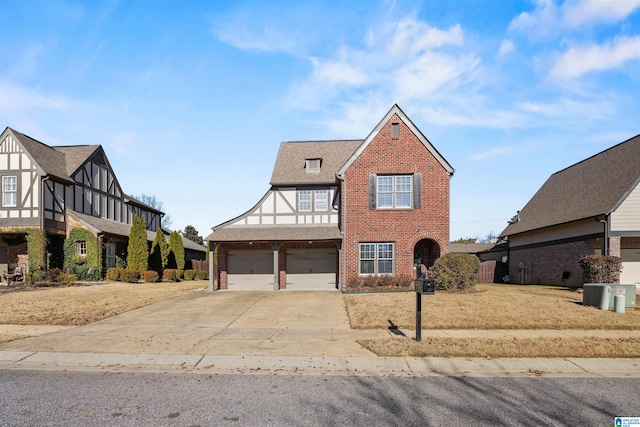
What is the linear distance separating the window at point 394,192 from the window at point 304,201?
423 centimetres

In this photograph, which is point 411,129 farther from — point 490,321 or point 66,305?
point 66,305

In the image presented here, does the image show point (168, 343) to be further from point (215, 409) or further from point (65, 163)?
point (65, 163)

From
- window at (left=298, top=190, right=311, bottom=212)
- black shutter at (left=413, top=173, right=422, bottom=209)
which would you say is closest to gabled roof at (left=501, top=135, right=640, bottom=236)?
black shutter at (left=413, top=173, right=422, bottom=209)

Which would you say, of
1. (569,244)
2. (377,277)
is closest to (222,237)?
(377,277)

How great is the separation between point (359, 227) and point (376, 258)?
1.84 metres

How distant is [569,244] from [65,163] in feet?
115

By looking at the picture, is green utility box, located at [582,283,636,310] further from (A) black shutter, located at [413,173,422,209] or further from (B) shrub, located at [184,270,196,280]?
(B) shrub, located at [184,270,196,280]

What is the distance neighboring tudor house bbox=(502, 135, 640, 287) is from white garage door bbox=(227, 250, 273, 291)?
17682mm

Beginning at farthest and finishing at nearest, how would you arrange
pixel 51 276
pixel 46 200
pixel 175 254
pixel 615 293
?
pixel 175 254
pixel 46 200
pixel 51 276
pixel 615 293

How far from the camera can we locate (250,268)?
902 inches

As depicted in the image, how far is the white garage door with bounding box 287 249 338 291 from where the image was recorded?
2261cm

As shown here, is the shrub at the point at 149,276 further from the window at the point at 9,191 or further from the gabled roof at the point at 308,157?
the gabled roof at the point at 308,157

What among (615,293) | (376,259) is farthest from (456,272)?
(615,293)

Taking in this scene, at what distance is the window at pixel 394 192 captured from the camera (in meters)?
20.8
